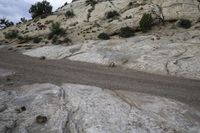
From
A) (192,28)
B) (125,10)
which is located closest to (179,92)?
(192,28)

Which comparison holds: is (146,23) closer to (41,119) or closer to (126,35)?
(126,35)

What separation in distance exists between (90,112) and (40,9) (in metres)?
47.5

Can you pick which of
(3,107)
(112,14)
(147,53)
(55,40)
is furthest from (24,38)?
(3,107)

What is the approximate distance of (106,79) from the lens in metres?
15.1

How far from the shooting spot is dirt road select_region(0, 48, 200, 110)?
41.4ft

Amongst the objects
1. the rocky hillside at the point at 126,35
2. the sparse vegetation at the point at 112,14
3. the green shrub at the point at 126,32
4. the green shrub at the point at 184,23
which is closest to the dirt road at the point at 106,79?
the rocky hillside at the point at 126,35

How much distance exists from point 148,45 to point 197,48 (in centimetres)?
460

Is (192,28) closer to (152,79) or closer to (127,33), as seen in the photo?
(127,33)

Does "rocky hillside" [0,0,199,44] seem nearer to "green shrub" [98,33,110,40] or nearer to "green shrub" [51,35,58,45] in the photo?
"green shrub" [51,35,58,45]

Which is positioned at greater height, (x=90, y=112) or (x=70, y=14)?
(x=70, y=14)

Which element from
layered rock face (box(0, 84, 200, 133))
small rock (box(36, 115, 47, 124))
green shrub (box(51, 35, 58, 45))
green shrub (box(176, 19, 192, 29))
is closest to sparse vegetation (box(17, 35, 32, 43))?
green shrub (box(51, 35, 58, 45))

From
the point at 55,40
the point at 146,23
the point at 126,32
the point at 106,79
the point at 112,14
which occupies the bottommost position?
the point at 106,79

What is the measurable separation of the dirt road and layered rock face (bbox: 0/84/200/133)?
1.34 meters

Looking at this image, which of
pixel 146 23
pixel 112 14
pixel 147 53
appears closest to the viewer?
pixel 147 53
